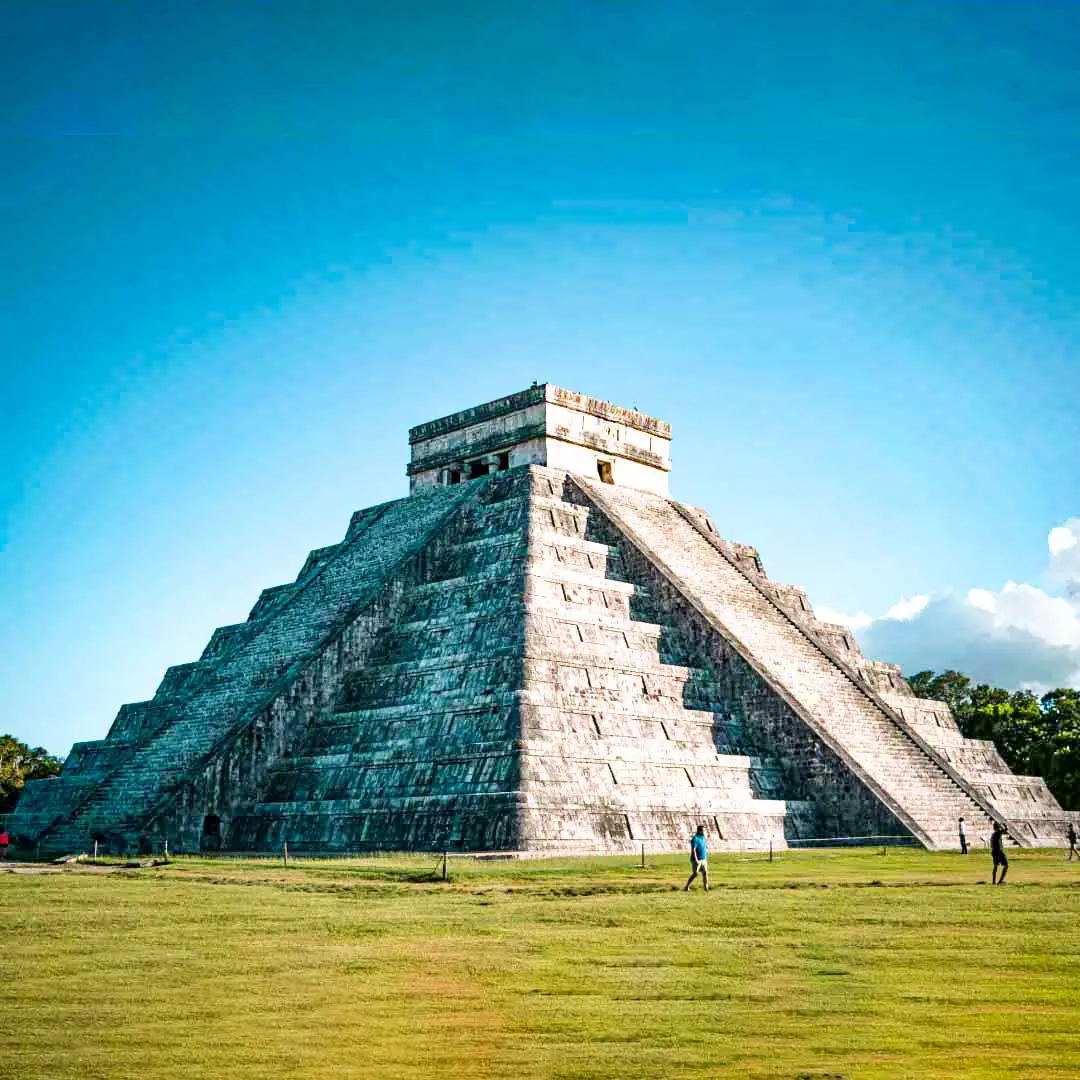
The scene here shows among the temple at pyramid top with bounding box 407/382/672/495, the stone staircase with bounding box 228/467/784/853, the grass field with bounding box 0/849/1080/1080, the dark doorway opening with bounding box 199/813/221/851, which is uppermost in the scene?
the temple at pyramid top with bounding box 407/382/672/495

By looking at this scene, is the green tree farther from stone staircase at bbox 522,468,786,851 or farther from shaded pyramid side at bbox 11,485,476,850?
stone staircase at bbox 522,468,786,851

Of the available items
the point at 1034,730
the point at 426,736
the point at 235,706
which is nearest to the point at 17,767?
the point at 235,706

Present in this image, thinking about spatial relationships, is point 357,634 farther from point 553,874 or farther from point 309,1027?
point 309,1027

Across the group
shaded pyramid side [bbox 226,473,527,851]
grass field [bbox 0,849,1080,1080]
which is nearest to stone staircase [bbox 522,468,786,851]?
shaded pyramid side [bbox 226,473,527,851]

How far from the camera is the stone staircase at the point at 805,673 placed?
2292 cm

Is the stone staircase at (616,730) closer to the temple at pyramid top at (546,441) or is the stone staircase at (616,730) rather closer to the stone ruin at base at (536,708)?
the stone ruin at base at (536,708)

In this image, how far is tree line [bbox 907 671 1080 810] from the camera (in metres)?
38.4

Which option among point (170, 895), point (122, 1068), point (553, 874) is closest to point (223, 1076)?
point (122, 1068)

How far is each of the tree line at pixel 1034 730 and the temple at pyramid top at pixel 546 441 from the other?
15485 millimetres

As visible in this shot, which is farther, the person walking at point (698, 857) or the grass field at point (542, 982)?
the person walking at point (698, 857)

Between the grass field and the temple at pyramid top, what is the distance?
1604cm

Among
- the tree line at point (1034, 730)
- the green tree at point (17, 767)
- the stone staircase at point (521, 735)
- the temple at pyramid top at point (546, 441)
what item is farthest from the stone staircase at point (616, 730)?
the green tree at point (17, 767)

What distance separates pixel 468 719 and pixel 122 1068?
47.8ft

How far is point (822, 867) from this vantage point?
17406 millimetres
